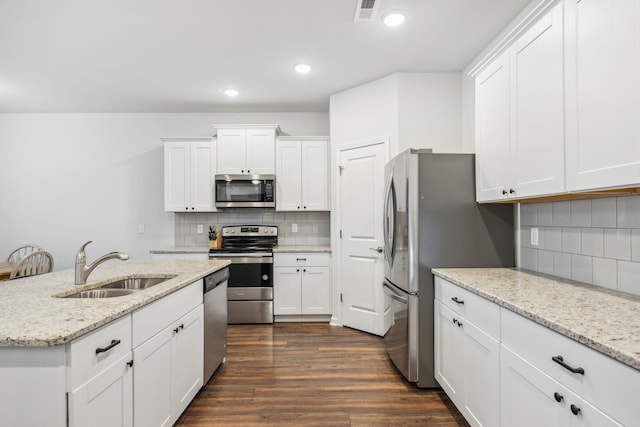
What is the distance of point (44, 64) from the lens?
307 centimetres

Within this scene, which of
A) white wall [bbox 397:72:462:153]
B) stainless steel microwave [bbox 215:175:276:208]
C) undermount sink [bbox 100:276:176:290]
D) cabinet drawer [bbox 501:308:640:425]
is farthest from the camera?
stainless steel microwave [bbox 215:175:276:208]

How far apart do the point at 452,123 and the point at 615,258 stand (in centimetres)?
202

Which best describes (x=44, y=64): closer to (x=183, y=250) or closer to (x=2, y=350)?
(x=183, y=250)

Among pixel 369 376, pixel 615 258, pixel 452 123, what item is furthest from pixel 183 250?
pixel 615 258

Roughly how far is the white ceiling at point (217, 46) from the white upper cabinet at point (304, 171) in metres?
0.56

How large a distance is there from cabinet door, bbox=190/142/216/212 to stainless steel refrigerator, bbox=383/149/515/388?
2.69m

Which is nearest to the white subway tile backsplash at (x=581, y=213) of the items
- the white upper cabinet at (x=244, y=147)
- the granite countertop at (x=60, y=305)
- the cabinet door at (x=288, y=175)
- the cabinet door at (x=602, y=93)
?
the cabinet door at (x=602, y=93)

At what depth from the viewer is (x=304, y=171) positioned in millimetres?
4133

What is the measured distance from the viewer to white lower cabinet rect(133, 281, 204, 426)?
1.50 m

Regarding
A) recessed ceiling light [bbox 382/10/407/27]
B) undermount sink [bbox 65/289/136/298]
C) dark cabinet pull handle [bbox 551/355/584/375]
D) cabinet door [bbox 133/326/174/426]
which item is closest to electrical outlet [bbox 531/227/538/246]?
dark cabinet pull handle [bbox 551/355/584/375]

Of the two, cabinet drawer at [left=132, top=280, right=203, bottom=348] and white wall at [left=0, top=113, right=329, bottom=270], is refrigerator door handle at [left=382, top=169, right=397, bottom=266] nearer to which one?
cabinet drawer at [left=132, top=280, right=203, bottom=348]

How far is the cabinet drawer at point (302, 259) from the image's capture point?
3865 millimetres

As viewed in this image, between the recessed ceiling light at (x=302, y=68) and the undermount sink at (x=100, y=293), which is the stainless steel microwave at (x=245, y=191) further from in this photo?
the undermount sink at (x=100, y=293)

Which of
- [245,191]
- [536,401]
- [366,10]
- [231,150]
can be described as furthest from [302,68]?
[536,401]
